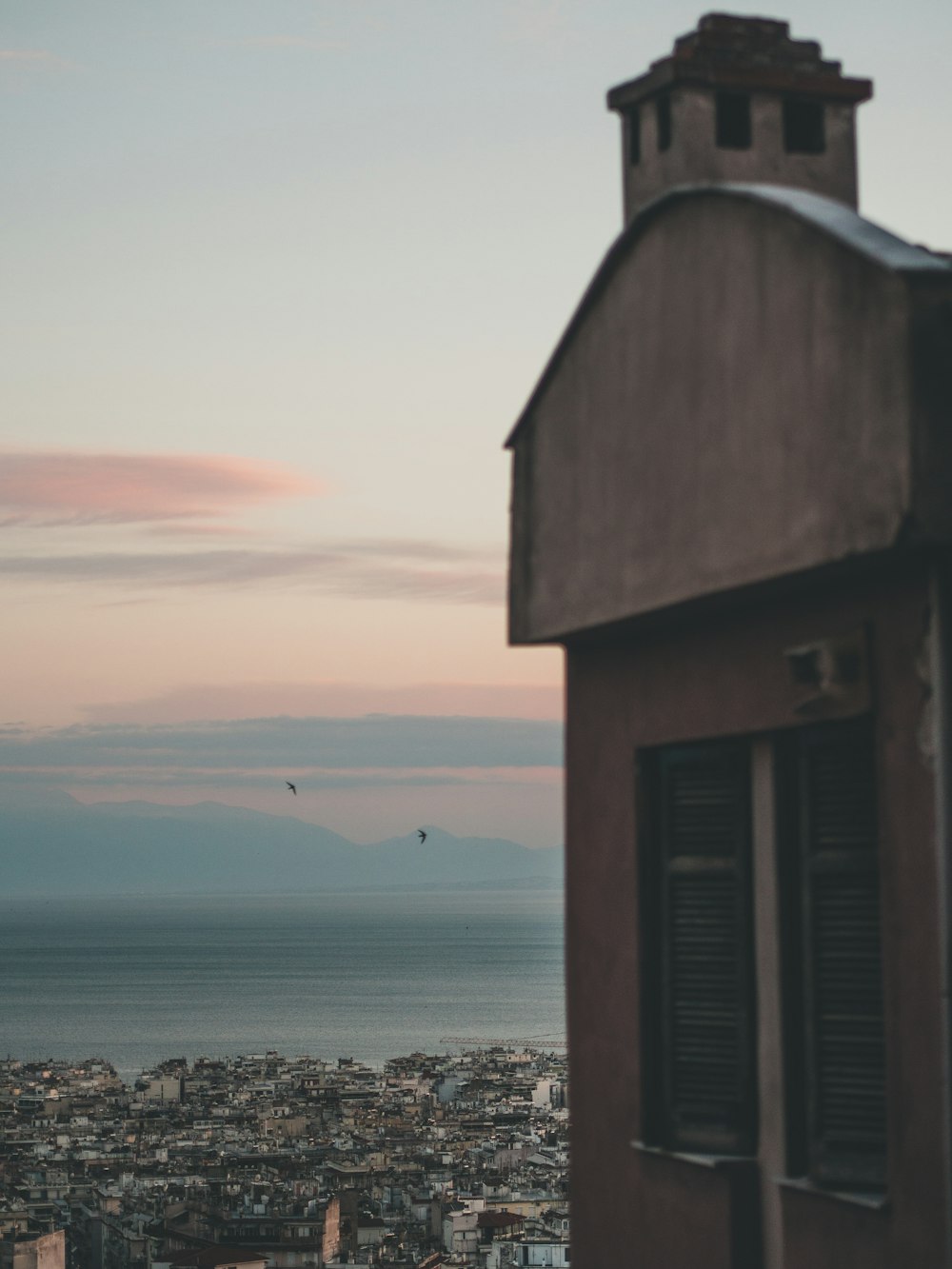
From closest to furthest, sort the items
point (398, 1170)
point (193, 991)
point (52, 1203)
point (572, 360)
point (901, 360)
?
point (901, 360) → point (572, 360) → point (52, 1203) → point (398, 1170) → point (193, 991)

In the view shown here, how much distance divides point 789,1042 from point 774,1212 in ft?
1.62

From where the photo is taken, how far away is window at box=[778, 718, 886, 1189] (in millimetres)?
4945

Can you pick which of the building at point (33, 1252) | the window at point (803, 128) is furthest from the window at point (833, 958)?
the building at point (33, 1252)

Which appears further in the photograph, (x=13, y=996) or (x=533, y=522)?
(x=13, y=996)

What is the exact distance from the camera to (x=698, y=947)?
5863 millimetres

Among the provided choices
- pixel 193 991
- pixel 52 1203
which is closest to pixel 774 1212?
pixel 52 1203

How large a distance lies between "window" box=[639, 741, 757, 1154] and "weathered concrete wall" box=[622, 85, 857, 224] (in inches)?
71.1

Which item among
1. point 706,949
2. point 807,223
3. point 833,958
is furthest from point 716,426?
point 706,949

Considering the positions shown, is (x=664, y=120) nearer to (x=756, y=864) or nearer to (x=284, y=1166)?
(x=756, y=864)

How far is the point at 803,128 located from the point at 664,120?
45cm

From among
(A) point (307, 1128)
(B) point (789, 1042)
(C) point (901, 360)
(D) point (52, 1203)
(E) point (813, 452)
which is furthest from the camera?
(A) point (307, 1128)

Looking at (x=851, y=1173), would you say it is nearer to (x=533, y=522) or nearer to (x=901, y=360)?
(x=901, y=360)

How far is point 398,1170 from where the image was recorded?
5047cm

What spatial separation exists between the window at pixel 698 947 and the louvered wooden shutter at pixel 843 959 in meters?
0.40
